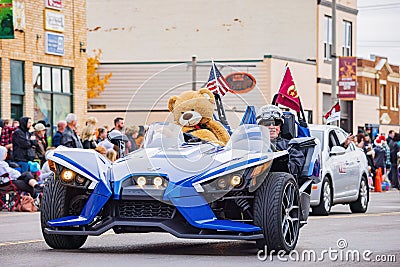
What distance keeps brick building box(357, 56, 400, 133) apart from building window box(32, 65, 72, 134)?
114ft

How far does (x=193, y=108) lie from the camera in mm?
11859

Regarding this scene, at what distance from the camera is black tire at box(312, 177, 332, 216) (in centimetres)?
1811

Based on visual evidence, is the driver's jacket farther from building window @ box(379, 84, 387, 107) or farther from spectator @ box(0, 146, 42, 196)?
building window @ box(379, 84, 387, 107)

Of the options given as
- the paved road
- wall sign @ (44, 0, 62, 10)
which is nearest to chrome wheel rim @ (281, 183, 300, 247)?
the paved road

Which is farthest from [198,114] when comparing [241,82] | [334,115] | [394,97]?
[394,97]

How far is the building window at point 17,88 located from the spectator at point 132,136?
20340 millimetres

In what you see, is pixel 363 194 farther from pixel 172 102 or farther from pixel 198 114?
pixel 198 114

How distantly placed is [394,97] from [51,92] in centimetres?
4361

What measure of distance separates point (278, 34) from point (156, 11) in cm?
673

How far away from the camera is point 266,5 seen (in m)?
49.6

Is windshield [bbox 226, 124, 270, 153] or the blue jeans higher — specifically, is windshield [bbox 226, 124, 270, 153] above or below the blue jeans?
above

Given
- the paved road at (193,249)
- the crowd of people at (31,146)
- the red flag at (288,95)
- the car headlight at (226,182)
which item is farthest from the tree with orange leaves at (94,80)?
the car headlight at (226,182)

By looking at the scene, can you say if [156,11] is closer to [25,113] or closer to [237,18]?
[237,18]

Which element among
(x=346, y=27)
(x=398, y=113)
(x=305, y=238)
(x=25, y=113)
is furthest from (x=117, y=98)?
(x=305, y=238)
